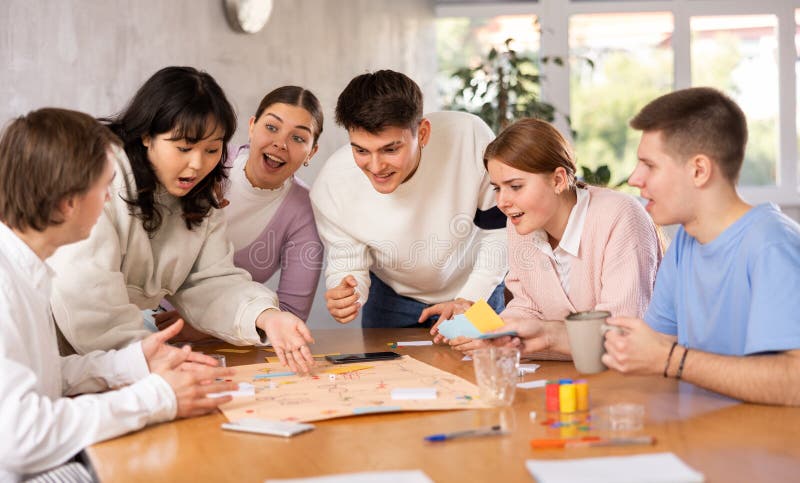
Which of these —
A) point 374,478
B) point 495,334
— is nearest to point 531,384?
point 495,334

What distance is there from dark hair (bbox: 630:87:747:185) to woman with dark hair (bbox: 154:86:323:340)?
1602mm

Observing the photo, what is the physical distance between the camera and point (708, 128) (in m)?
1.96

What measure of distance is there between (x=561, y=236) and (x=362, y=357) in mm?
684

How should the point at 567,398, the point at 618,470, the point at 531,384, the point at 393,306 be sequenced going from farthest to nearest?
the point at 393,306, the point at 531,384, the point at 567,398, the point at 618,470

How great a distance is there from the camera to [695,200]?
1955 mm

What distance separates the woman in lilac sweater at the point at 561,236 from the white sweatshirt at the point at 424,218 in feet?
1.64

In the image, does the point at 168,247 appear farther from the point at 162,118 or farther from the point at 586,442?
the point at 586,442

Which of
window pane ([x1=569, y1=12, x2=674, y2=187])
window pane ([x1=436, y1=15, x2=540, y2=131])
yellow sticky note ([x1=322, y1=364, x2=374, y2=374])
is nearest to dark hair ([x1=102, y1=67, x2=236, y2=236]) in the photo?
yellow sticky note ([x1=322, y1=364, x2=374, y2=374])

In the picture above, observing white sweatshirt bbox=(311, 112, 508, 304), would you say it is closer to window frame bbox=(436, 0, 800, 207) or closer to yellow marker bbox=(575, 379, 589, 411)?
yellow marker bbox=(575, 379, 589, 411)

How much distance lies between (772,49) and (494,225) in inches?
189

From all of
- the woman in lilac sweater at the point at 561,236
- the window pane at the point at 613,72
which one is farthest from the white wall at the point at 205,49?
the woman in lilac sweater at the point at 561,236

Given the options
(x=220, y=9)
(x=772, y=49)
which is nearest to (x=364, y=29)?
(x=220, y=9)

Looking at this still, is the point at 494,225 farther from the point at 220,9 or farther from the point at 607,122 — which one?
the point at 607,122

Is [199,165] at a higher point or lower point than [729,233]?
higher
